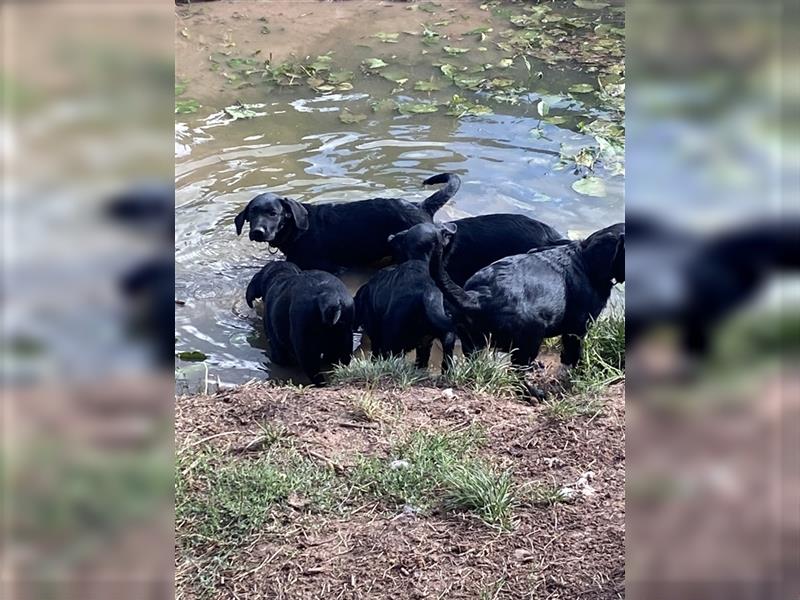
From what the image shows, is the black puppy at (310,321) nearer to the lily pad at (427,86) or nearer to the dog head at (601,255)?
the dog head at (601,255)

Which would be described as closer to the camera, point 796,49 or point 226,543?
point 796,49

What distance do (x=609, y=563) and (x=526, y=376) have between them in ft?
5.80

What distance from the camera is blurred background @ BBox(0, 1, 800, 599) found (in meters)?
1.02

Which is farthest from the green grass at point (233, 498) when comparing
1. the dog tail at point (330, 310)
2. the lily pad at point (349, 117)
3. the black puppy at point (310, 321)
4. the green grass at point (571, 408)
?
the lily pad at point (349, 117)

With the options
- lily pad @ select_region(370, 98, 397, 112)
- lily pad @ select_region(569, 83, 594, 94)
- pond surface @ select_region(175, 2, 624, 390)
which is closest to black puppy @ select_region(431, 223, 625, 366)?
pond surface @ select_region(175, 2, 624, 390)

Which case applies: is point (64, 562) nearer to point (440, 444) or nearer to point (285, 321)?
point (440, 444)

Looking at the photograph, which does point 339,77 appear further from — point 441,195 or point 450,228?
point 450,228

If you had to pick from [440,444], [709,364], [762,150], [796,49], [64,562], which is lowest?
[440,444]

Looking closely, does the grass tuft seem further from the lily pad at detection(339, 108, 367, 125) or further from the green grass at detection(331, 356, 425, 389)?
the lily pad at detection(339, 108, 367, 125)

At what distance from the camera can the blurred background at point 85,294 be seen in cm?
105

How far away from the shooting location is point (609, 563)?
282 centimetres

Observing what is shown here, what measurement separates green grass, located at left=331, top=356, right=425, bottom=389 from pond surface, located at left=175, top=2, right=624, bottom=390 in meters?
0.94

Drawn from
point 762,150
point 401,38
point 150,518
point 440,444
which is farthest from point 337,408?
point 401,38

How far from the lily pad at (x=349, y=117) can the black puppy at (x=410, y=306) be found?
331cm
